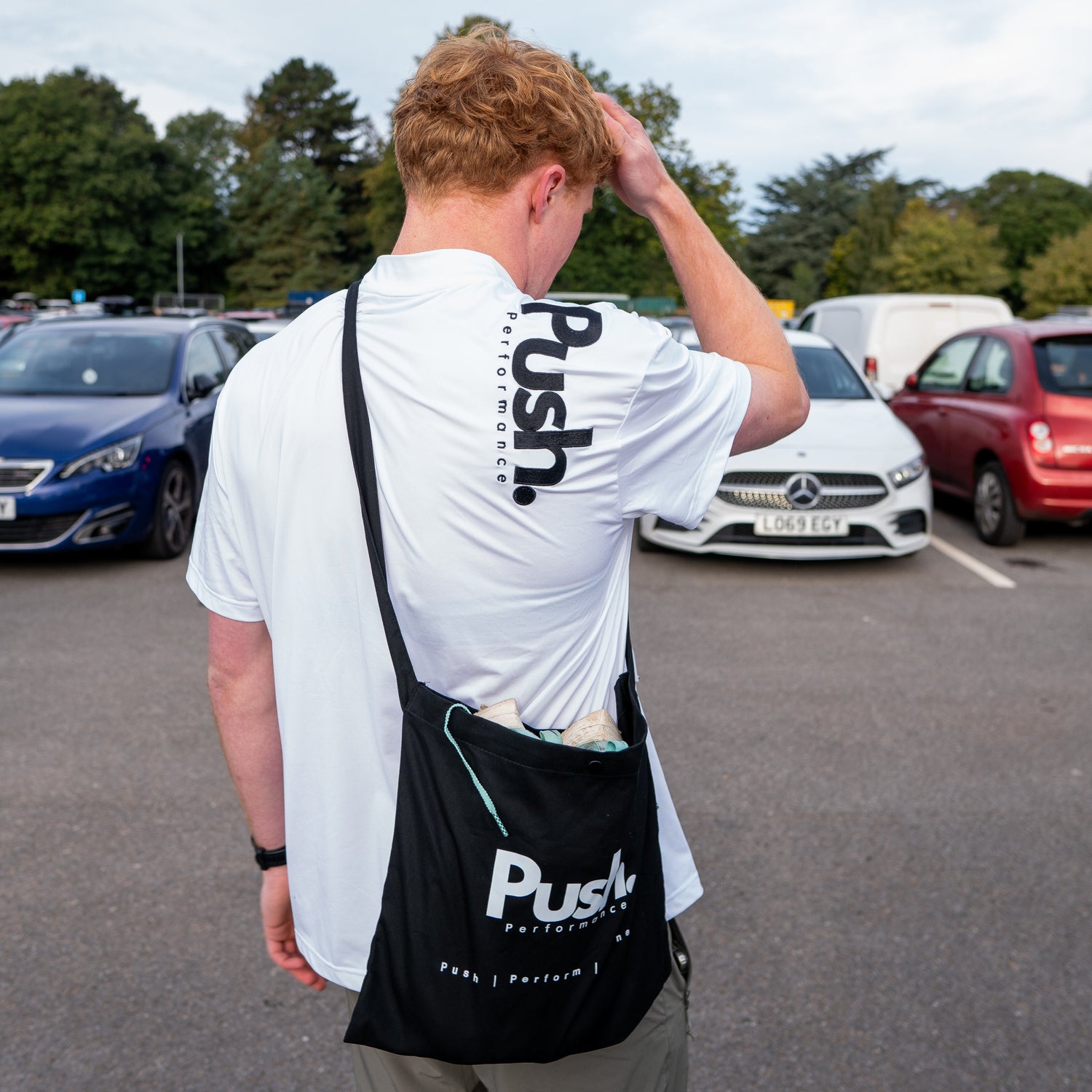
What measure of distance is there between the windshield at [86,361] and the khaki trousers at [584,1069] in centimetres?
754

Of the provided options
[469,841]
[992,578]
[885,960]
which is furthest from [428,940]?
[992,578]

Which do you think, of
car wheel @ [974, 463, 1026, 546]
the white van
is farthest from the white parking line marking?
the white van

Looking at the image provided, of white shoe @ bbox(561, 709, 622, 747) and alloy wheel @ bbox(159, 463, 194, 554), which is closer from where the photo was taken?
white shoe @ bbox(561, 709, 622, 747)

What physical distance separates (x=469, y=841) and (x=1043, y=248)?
89.9 m

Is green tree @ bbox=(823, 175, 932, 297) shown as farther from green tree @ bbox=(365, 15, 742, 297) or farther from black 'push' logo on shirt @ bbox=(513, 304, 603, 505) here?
black 'push' logo on shirt @ bbox=(513, 304, 603, 505)

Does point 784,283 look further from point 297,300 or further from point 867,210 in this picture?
point 297,300

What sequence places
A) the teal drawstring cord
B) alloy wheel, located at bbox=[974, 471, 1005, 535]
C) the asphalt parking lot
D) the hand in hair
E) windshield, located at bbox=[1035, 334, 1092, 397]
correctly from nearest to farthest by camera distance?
the teal drawstring cord < the hand in hair < the asphalt parking lot < windshield, located at bbox=[1035, 334, 1092, 397] < alloy wheel, located at bbox=[974, 471, 1005, 535]

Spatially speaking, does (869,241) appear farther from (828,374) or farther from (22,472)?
(22,472)

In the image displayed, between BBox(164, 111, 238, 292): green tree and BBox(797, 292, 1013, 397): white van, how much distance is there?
219 feet

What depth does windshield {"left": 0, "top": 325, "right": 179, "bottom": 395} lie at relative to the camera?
8422mm

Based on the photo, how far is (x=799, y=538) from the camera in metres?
7.57

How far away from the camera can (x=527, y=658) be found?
4.56ft

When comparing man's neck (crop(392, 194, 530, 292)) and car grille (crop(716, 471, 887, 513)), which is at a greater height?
man's neck (crop(392, 194, 530, 292))

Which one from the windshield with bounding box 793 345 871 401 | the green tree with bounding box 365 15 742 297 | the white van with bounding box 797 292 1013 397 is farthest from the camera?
the green tree with bounding box 365 15 742 297
